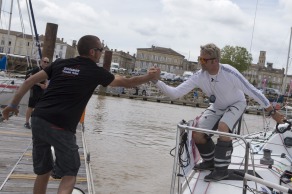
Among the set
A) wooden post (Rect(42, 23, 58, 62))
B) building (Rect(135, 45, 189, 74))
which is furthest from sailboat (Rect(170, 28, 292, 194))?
building (Rect(135, 45, 189, 74))

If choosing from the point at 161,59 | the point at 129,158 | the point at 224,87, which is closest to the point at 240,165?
the point at 224,87

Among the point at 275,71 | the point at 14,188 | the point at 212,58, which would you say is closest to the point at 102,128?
the point at 14,188

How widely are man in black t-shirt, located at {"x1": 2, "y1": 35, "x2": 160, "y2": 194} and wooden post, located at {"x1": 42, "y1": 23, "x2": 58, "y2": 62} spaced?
15.4m

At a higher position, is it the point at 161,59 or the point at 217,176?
the point at 161,59

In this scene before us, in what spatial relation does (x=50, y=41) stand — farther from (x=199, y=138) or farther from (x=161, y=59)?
(x=161, y=59)

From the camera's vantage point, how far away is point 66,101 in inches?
128

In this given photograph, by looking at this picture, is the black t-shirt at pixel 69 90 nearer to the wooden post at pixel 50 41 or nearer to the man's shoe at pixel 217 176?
the man's shoe at pixel 217 176

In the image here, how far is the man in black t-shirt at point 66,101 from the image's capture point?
3.25 meters

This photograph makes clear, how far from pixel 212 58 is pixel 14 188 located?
9.52ft

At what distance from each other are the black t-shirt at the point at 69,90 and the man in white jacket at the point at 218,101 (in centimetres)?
127

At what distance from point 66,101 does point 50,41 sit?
651 inches

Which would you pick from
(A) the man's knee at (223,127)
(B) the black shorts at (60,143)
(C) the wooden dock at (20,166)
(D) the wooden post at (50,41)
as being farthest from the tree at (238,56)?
(B) the black shorts at (60,143)

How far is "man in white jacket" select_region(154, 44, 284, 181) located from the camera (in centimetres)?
424

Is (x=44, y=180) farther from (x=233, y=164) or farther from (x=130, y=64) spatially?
(x=130, y=64)
